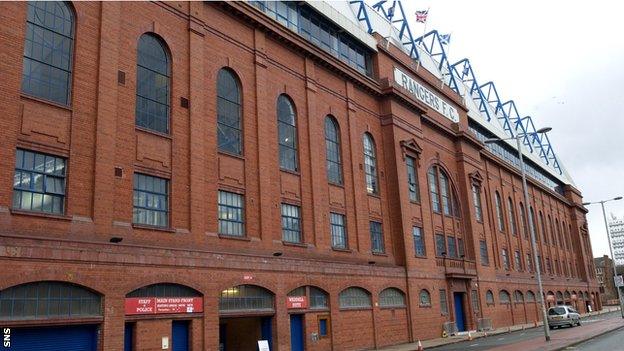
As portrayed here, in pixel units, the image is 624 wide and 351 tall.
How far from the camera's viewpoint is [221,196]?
82.7 ft

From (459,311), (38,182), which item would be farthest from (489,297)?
(38,182)

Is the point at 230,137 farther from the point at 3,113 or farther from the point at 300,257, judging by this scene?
the point at 3,113

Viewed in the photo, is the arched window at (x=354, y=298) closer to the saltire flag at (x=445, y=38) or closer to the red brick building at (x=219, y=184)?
the red brick building at (x=219, y=184)

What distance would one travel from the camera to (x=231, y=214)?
25.5 metres

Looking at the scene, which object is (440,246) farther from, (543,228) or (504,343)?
(543,228)

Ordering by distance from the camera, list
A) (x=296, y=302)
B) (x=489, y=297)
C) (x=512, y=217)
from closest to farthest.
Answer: (x=296, y=302)
(x=489, y=297)
(x=512, y=217)

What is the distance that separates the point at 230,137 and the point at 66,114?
8594mm

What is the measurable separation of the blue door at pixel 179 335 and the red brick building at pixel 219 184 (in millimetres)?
76

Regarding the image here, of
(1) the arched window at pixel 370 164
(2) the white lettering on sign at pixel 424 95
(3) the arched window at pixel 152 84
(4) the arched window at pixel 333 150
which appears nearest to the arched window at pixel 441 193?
(2) the white lettering on sign at pixel 424 95

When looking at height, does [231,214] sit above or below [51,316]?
above

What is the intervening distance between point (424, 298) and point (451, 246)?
8.76m

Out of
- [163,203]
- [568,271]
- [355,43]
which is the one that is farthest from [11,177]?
[568,271]

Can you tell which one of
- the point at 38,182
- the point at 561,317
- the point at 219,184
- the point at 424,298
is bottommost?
the point at 561,317

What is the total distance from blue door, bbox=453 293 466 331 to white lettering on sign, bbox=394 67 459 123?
1509 centimetres
